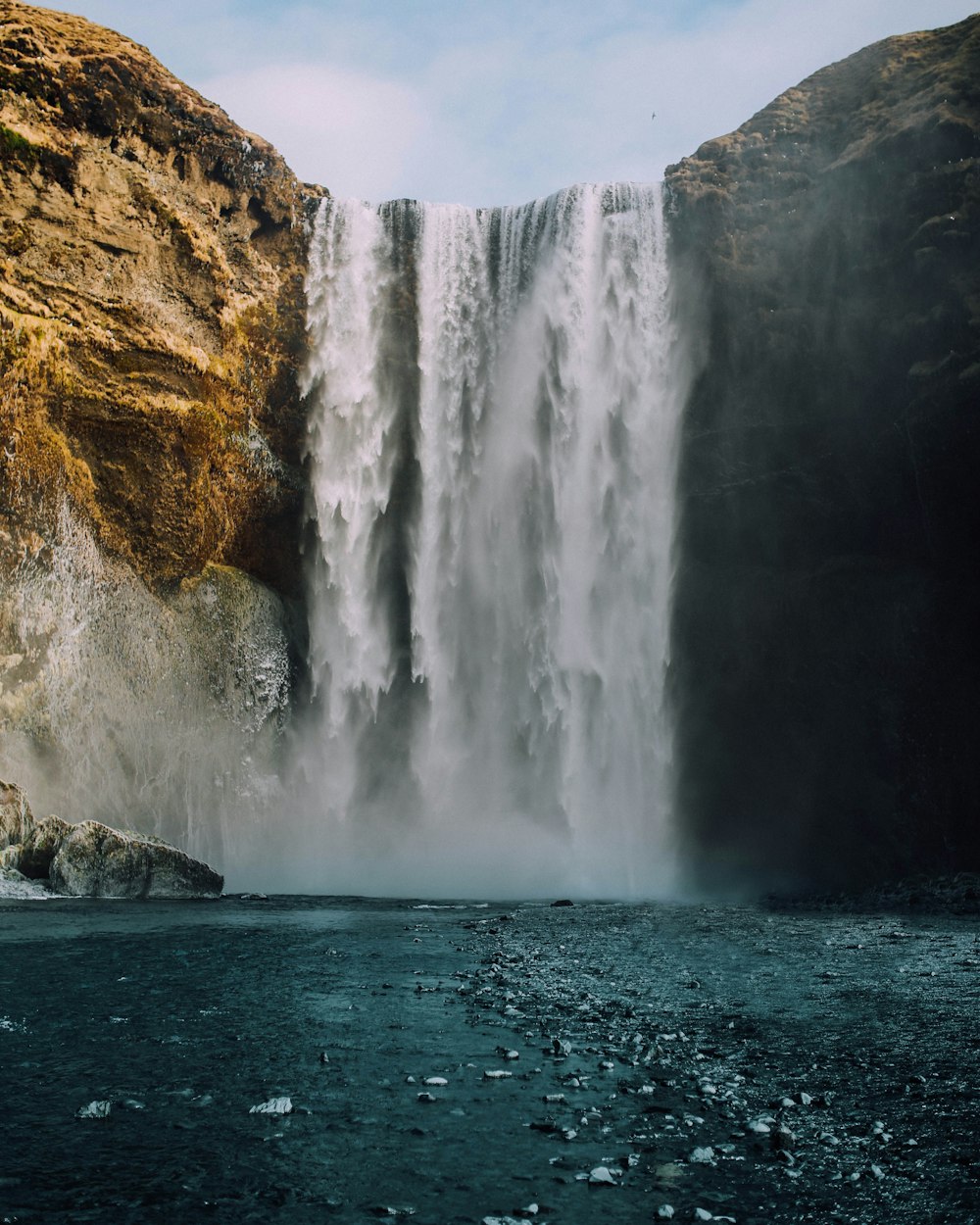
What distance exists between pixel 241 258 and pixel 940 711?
2245 cm

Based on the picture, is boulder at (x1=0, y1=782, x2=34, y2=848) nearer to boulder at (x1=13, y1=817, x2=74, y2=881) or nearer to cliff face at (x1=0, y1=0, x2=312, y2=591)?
boulder at (x1=13, y1=817, x2=74, y2=881)

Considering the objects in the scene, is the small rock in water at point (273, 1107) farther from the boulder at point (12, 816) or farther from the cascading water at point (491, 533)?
the cascading water at point (491, 533)

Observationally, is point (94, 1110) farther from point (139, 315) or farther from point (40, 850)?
point (139, 315)

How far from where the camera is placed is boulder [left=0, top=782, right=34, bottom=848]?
19.2 m

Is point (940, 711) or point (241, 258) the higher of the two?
point (241, 258)

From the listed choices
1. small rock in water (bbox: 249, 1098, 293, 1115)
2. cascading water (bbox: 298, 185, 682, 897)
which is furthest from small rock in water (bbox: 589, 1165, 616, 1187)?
cascading water (bbox: 298, 185, 682, 897)

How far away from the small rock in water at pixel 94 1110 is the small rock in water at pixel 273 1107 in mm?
810

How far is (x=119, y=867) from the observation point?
18875 mm

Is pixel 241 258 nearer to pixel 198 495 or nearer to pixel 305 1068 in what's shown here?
pixel 198 495

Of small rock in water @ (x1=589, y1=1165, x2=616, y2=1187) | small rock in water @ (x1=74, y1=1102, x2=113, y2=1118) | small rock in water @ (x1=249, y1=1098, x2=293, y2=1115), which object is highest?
small rock in water @ (x1=74, y1=1102, x2=113, y2=1118)

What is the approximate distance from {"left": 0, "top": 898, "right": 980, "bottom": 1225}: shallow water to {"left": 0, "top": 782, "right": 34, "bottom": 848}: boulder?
792 cm

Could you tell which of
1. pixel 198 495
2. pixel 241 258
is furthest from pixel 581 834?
pixel 241 258

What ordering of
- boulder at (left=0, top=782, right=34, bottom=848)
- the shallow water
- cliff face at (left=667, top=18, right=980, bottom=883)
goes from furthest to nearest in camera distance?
A: cliff face at (left=667, top=18, right=980, bottom=883)
boulder at (left=0, top=782, right=34, bottom=848)
the shallow water

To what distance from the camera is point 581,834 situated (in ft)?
84.2
